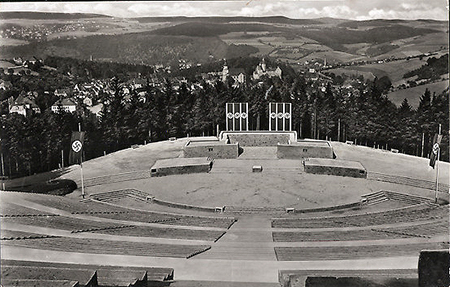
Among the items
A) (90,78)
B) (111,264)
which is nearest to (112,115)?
(90,78)

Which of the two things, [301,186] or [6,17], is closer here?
[301,186]

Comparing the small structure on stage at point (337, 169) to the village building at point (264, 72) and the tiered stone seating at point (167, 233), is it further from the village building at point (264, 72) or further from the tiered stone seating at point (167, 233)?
the village building at point (264, 72)

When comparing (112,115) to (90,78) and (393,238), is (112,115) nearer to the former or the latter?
(90,78)

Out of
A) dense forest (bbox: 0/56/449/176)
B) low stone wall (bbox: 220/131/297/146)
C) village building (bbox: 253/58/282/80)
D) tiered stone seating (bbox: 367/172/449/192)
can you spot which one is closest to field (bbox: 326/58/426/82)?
dense forest (bbox: 0/56/449/176)

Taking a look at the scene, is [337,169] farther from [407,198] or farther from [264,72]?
[264,72]

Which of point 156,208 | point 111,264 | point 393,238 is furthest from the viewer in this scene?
point 156,208

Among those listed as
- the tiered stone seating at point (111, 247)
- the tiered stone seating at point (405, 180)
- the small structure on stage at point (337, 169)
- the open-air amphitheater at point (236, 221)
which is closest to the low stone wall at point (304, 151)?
the open-air amphitheater at point (236, 221)

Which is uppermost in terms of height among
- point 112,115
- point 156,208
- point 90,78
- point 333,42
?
point 333,42
